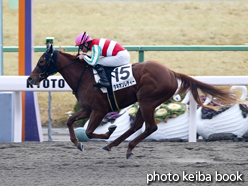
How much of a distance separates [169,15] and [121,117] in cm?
1163

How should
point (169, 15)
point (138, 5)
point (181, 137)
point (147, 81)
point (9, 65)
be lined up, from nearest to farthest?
point (147, 81)
point (181, 137)
point (9, 65)
point (169, 15)
point (138, 5)

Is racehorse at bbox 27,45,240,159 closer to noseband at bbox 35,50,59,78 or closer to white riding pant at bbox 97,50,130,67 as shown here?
noseband at bbox 35,50,59,78

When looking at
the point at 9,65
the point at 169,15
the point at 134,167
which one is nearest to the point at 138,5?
the point at 169,15

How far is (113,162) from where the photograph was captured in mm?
5047

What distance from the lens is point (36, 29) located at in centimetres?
1548

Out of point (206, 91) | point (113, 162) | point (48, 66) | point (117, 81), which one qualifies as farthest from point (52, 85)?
point (206, 91)

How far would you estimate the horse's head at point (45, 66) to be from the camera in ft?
17.5

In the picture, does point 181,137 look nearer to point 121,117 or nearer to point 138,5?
point 121,117

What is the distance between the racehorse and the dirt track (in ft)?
0.93

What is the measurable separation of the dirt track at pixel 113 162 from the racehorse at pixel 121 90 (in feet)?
0.93

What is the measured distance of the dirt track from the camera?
14.1ft

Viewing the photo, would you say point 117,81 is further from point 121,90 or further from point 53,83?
point 53,83

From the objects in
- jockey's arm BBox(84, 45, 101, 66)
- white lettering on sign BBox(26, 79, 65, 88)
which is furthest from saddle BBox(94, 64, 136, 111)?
white lettering on sign BBox(26, 79, 65, 88)

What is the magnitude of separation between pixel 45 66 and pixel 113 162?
1.53 metres
